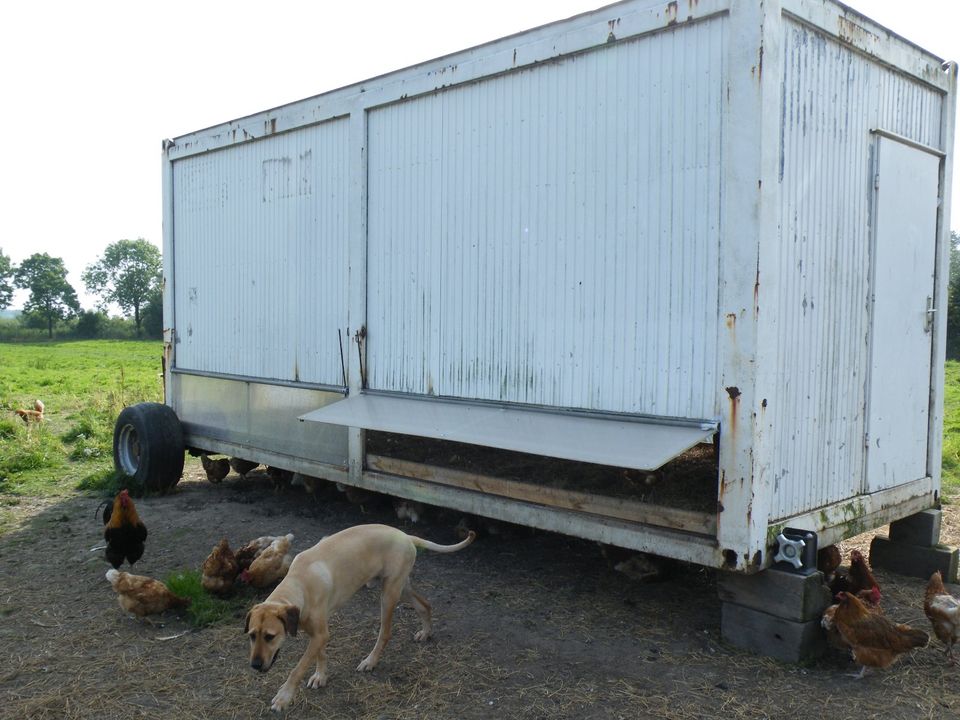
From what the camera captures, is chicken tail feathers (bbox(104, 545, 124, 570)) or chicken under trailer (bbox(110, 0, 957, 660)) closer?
chicken under trailer (bbox(110, 0, 957, 660))

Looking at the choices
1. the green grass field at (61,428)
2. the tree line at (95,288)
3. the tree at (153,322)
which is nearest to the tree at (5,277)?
the tree line at (95,288)

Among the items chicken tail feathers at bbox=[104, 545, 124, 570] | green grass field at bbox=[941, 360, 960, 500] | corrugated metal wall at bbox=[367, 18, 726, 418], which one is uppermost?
corrugated metal wall at bbox=[367, 18, 726, 418]

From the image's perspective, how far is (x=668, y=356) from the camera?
176 inches

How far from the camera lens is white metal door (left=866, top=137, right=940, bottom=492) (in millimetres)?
5109

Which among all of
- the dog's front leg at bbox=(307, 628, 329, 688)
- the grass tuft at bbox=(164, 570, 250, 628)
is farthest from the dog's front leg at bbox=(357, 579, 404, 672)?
the grass tuft at bbox=(164, 570, 250, 628)

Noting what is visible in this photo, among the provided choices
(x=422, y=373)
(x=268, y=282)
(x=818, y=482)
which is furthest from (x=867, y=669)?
(x=268, y=282)

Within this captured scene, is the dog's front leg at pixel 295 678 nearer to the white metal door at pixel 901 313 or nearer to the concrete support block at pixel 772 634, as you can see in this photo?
the concrete support block at pixel 772 634

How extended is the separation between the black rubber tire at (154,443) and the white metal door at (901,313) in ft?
21.0

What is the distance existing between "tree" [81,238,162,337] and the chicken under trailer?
232 ft

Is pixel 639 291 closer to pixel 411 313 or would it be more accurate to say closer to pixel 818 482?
pixel 818 482

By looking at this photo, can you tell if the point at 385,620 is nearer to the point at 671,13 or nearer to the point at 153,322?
the point at 671,13

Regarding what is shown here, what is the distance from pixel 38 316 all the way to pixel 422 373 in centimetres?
6101

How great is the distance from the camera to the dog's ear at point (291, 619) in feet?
11.6

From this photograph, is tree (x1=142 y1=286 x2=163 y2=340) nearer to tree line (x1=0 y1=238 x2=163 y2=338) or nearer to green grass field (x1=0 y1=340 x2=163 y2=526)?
tree line (x1=0 y1=238 x2=163 y2=338)
